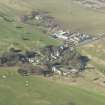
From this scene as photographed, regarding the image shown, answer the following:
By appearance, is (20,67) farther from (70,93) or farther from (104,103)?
(104,103)

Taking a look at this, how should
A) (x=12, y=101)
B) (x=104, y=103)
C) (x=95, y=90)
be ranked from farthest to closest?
(x=95, y=90)
(x=104, y=103)
(x=12, y=101)

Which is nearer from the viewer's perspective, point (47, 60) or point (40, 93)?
point (40, 93)

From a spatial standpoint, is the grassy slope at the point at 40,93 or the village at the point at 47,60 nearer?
the grassy slope at the point at 40,93

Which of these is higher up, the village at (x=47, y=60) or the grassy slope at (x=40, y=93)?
the village at (x=47, y=60)

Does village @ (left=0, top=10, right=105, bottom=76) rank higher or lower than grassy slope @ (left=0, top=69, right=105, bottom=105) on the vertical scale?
higher

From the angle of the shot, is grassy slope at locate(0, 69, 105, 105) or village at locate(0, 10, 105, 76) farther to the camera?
village at locate(0, 10, 105, 76)

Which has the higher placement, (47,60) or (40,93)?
(47,60)

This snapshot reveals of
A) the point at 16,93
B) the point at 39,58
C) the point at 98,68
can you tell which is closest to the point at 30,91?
the point at 16,93

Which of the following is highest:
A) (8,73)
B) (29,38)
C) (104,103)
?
(29,38)
